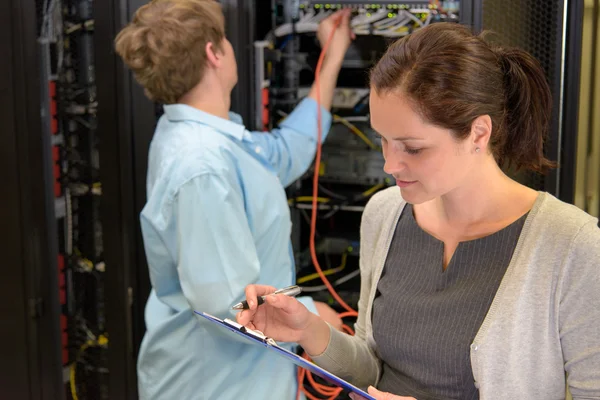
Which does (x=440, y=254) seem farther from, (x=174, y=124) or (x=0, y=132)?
(x=0, y=132)

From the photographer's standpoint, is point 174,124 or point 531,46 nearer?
point 531,46

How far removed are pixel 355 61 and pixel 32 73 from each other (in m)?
0.86

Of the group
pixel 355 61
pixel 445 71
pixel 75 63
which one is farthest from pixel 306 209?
pixel 445 71

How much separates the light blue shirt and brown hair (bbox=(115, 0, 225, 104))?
0.08m

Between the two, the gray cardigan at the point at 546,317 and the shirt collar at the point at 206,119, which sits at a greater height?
the shirt collar at the point at 206,119

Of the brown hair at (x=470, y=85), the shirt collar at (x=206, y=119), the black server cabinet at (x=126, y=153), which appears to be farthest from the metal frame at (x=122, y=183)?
the brown hair at (x=470, y=85)

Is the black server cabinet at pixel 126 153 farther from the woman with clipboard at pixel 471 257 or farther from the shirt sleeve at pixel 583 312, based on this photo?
the shirt sleeve at pixel 583 312

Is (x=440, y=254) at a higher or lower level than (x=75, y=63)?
lower

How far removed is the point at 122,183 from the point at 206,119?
44cm

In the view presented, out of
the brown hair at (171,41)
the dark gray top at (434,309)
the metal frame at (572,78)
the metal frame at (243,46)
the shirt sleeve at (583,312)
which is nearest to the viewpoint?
the shirt sleeve at (583,312)

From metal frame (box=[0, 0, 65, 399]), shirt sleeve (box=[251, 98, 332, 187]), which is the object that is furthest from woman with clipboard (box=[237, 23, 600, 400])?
metal frame (box=[0, 0, 65, 399])

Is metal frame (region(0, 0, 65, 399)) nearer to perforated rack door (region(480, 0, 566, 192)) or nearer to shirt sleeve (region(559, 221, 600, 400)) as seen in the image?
perforated rack door (region(480, 0, 566, 192))

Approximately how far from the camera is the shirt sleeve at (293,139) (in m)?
2.12

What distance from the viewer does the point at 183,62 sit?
6.25 feet
